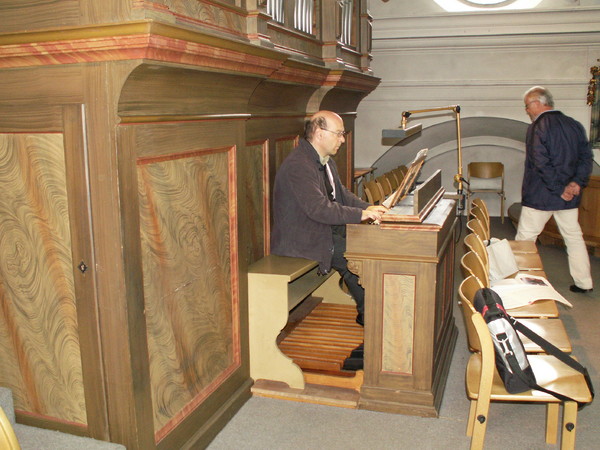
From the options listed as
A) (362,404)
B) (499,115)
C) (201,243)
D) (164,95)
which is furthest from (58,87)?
(499,115)

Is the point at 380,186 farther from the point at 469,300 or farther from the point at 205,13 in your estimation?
the point at 205,13

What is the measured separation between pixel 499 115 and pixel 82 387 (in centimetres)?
674

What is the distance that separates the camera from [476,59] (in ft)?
26.0

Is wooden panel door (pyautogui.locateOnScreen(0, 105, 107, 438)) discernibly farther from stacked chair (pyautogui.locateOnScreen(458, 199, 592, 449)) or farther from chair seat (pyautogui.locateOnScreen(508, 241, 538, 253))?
chair seat (pyautogui.locateOnScreen(508, 241, 538, 253))

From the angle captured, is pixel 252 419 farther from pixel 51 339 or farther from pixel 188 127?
pixel 188 127

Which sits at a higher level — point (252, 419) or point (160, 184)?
point (160, 184)

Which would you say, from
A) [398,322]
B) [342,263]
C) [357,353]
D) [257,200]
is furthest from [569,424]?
[257,200]

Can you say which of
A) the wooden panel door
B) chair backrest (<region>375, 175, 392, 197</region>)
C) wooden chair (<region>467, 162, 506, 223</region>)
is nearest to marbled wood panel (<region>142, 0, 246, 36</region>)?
the wooden panel door

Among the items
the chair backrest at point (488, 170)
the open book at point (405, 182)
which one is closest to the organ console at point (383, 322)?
the open book at point (405, 182)

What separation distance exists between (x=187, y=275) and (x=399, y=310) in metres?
1.28

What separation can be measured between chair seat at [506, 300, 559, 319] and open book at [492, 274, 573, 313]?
31mm

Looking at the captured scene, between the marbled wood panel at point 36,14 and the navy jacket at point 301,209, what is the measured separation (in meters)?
1.85

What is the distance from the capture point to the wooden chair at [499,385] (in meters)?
2.72

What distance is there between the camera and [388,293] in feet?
11.8
